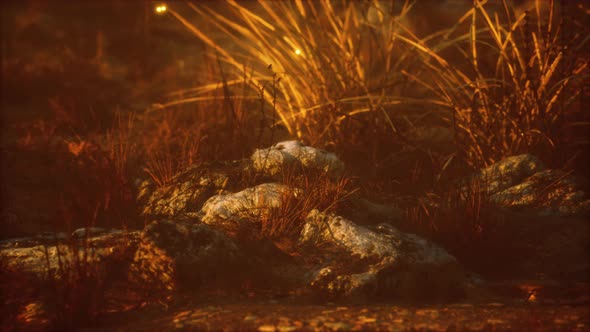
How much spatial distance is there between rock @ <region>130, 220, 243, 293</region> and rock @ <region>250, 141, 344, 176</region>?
839 millimetres

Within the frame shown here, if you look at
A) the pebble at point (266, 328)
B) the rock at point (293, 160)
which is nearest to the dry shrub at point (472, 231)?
the rock at point (293, 160)

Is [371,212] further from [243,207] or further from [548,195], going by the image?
[548,195]

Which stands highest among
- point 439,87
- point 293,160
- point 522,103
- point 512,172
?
point 439,87

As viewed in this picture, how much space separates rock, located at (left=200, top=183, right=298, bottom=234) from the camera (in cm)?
299

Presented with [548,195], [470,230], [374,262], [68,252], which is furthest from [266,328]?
[548,195]

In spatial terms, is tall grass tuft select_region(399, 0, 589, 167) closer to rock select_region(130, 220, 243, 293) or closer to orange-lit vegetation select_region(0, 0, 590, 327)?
orange-lit vegetation select_region(0, 0, 590, 327)

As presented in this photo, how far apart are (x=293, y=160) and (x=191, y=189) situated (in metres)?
0.58

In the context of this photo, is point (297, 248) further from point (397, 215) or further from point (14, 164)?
point (14, 164)

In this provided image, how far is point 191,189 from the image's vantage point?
3465mm

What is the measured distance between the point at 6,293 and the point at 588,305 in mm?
2236

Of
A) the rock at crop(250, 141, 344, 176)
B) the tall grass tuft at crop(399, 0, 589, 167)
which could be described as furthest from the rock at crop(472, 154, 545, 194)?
the rock at crop(250, 141, 344, 176)

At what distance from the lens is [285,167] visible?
11.3 feet

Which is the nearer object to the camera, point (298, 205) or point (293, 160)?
point (298, 205)

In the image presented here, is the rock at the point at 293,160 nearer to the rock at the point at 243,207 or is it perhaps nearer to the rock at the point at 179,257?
the rock at the point at 243,207
